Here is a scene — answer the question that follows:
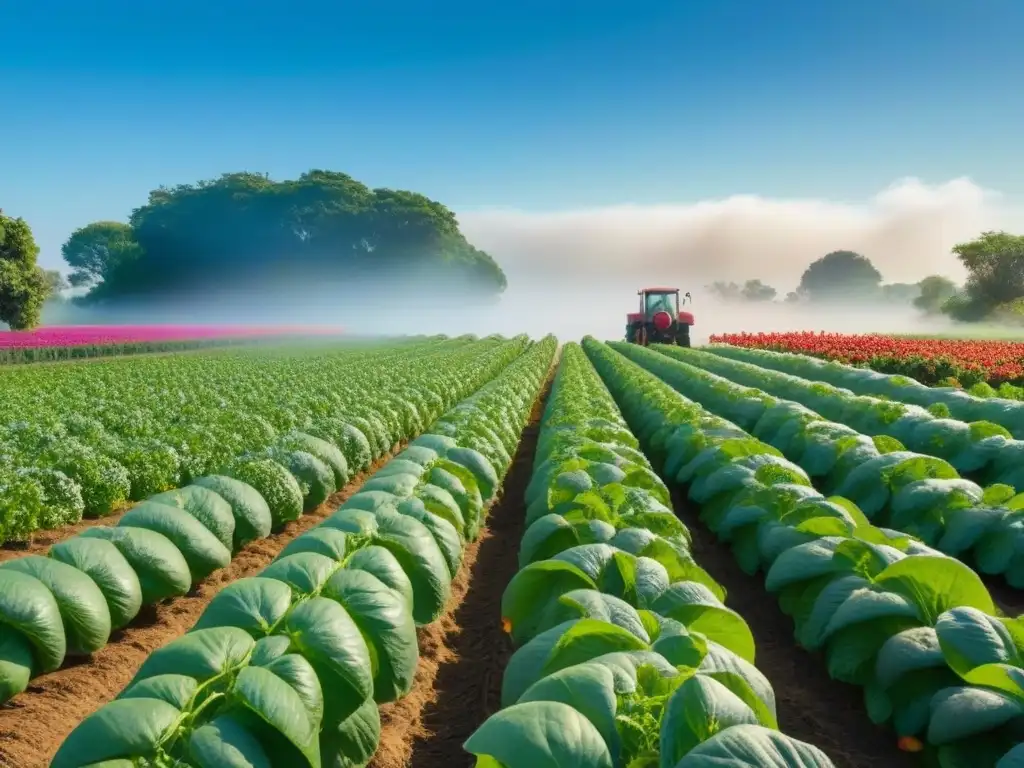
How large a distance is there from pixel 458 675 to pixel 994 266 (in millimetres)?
73685

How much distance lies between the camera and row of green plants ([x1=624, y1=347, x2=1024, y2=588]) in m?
5.78

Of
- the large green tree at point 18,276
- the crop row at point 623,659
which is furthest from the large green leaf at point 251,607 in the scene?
the large green tree at point 18,276

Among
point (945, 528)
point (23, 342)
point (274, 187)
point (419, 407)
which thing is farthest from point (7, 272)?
point (274, 187)

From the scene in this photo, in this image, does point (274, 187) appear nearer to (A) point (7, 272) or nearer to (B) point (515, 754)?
(A) point (7, 272)

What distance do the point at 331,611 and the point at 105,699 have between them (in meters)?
2.36

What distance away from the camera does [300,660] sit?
2.93 metres

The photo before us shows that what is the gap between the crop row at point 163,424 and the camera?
306 inches

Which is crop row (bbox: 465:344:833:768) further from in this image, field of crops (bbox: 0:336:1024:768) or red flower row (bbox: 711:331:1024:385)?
red flower row (bbox: 711:331:1024:385)

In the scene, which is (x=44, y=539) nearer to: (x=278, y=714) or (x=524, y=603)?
(x=524, y=603)

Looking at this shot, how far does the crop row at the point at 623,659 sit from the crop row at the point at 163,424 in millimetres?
4255

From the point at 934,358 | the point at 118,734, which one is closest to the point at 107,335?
the point at 934,358

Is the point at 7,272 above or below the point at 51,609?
above

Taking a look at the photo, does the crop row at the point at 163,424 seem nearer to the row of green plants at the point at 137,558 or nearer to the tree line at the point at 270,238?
the row of green plants at the point at 137,558

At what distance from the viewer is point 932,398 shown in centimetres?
1172
